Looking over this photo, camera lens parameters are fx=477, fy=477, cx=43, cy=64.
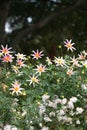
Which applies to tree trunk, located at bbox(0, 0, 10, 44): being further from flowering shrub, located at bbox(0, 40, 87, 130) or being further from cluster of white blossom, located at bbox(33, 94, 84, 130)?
cluster of white blossom, located at bbox(33, 94, 84, 130)

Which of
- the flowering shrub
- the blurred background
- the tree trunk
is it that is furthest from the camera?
the blurred background

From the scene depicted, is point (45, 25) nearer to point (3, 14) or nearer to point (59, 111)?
point (3, 14)

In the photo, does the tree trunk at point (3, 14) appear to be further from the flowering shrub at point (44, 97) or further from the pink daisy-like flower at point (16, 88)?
the pink daisy-like flower at point (16, 88)

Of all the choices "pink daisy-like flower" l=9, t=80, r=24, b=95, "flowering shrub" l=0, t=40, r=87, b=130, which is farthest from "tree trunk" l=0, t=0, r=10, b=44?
"pink daisy-like flower" l=9, t=80, r=24, b=95

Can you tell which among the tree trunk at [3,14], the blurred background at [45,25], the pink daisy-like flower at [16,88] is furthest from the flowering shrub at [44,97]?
Result: the blurred background at [45,25]

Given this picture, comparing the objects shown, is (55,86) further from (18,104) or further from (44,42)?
(44,42)

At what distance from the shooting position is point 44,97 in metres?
4.04

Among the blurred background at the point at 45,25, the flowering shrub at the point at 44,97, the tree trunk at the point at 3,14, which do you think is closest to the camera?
the flowering shrub at the point at 44,97

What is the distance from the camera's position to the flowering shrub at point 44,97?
158 inches

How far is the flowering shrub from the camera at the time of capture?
401cm

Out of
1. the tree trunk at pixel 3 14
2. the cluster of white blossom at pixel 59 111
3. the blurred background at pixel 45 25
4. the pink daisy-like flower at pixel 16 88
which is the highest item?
the blurred background at pixel 45 25

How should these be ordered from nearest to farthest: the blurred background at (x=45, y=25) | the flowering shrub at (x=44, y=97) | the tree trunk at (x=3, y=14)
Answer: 1. the flowering shrub at (x=44, y=97)
2. the tree trunk at (x=3, y=14)
3. the blurred background at (x=45, y=25)

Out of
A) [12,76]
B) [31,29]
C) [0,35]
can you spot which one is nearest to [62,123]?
[12,76]

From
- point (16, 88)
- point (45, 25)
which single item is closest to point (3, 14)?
point (45, 25)
